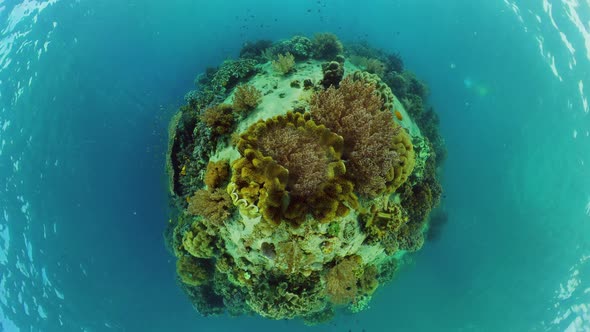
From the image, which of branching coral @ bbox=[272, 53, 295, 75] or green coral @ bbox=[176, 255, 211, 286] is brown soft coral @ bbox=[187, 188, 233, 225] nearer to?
green coral @ bbox=[176, 255, 211, 286]

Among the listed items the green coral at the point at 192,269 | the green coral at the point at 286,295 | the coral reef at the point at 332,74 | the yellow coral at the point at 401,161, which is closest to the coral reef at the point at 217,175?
the green coral at the point at 286,295

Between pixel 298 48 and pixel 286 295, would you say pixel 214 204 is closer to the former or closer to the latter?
pixel 286 295

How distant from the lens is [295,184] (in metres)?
6.61

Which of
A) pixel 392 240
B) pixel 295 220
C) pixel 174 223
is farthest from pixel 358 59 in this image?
pixel 174 223

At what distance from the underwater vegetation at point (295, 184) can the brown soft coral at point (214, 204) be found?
26 mm

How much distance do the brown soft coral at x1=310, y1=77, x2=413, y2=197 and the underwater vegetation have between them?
2cm

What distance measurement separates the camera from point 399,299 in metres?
14.9

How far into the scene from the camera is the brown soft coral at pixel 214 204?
761cm

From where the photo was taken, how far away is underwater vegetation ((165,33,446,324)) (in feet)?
22.1

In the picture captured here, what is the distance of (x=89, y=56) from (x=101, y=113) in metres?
2.84

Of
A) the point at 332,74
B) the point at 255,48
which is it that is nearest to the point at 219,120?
the point at 332,74

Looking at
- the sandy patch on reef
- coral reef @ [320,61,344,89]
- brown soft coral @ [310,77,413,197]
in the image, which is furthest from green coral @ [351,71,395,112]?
brown soft coral @ [310,77,413,197]

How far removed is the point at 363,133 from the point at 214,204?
3.86 meters

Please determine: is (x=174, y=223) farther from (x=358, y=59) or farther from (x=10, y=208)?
(x=358, y=59)
